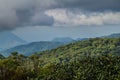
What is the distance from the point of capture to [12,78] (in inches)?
7869

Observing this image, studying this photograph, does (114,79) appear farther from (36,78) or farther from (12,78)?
(12,78)

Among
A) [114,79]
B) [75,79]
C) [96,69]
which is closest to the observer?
[114,79]

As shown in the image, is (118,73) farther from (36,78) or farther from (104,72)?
(36,78)

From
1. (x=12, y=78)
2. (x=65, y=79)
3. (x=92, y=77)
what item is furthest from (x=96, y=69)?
(x=12, y=78)

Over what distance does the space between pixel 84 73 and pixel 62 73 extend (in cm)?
1481

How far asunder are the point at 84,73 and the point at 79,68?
1563cm

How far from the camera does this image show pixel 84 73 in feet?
597

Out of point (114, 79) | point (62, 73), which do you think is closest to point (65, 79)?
point (62, 73)

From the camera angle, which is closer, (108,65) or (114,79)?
(114,79)

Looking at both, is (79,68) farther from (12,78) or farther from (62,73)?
(12,78)

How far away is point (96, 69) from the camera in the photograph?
188625 millimetres

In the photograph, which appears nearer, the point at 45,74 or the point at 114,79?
the point at 114,79

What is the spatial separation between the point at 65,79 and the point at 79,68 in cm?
2036

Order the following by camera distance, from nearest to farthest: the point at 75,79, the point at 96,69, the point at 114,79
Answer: the point at 114,79 → the point at 75,79 → the point at 96,69
